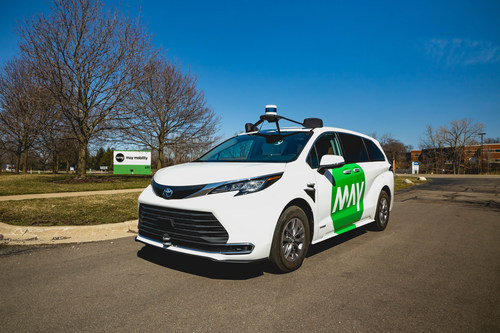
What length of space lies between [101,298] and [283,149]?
281cm

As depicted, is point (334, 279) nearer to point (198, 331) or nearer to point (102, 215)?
point (198, 331)

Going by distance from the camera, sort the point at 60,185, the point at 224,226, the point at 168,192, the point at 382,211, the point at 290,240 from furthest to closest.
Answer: the point at 60,185, the point at 382,211, the point at 290,240, the point at 168,192, the point at 224,226

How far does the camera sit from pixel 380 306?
279 cm

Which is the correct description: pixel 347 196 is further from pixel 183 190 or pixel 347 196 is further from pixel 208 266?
pixel 183 190

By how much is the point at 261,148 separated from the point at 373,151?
2.74 metres

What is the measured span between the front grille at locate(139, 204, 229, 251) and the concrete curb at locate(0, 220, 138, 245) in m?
2.25

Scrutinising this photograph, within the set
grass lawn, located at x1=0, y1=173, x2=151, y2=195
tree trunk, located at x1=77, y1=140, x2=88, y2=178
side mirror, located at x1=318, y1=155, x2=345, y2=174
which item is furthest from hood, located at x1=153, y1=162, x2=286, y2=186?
tree trunk, located at x1=77, y1=140, x2=88, y2=178

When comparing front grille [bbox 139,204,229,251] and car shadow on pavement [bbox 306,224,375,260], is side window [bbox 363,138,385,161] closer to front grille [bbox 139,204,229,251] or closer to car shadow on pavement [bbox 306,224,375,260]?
car shadow on pavement [bbox 306,224,375,260]

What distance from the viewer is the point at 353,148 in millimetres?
5359

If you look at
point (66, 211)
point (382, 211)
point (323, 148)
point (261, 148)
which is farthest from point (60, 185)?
point (382, 211)

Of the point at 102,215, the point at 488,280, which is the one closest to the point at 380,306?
the point at 488,280

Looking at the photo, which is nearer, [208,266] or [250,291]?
[250,291]

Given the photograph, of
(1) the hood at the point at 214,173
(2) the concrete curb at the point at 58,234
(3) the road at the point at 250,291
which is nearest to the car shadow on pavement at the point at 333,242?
(3) the road at the point at 250,291

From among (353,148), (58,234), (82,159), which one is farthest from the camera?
(82,159)
